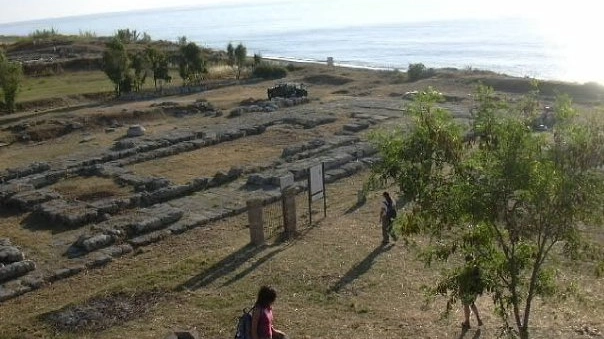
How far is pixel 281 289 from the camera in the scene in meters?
14.2

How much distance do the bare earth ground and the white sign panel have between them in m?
0.77

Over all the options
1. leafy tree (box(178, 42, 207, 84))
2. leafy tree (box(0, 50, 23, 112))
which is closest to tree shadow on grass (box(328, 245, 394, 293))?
leafy tree (box(0, 50, 23, 112))

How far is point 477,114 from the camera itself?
8969 mm

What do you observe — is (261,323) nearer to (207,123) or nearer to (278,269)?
(278,269)

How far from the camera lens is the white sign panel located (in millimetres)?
18969

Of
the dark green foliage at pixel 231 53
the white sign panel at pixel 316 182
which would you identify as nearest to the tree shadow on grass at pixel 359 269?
the white sign panel at pixel 316 182

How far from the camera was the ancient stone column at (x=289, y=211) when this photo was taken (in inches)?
689

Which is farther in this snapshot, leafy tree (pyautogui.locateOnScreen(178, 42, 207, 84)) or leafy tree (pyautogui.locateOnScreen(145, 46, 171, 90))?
leafy tree (pyautogui.locateOnScreen(178, 42, 207, 84))

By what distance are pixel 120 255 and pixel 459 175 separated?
11131 millimetres

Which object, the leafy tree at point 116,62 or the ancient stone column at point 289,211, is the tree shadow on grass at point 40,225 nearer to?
the ancient stone column at point 289,211

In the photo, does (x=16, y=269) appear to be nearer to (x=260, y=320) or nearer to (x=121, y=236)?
(x=121, y=236)

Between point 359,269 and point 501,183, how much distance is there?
7.56m

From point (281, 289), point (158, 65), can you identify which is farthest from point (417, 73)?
point (281, 289)

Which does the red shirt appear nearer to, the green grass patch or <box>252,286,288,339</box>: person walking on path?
<box>252,286,288,339</box>: person walking on path
